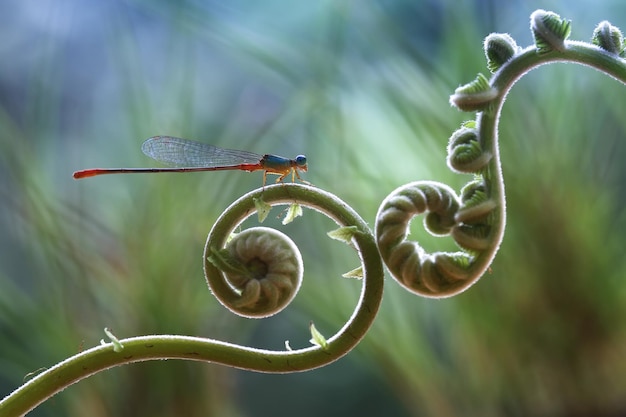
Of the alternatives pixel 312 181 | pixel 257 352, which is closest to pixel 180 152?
pixel 257 352

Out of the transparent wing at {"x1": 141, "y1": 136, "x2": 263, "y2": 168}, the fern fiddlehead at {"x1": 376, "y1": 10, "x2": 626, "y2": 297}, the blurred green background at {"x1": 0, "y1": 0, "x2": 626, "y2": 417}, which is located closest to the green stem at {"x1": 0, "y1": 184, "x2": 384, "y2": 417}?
the fern fiddlehead at {"x1": 376, "y1": 10, "x2": 626, "y2": 297}

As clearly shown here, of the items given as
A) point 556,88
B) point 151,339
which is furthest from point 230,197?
point 151,339

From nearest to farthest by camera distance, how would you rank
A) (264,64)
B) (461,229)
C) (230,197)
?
(461,229), (230,197), (264,64)

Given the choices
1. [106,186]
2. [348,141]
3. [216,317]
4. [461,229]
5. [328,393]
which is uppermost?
[106,186]

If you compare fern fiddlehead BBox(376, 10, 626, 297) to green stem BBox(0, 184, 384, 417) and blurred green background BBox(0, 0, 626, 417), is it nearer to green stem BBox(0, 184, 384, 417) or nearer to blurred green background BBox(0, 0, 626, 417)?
green stem BBox(0, 184, 384, 417)

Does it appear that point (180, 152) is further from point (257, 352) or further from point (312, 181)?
point (312, 181)

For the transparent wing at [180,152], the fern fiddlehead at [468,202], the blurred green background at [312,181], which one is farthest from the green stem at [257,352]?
the blurred green background at [312,181]

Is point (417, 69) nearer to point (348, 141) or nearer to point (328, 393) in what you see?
point (348, 141)

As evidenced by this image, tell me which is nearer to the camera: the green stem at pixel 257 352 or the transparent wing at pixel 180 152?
the green stem at pixel 257 352

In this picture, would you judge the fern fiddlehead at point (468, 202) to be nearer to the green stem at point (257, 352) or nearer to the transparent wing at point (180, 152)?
the green stem at point (257, 352)
